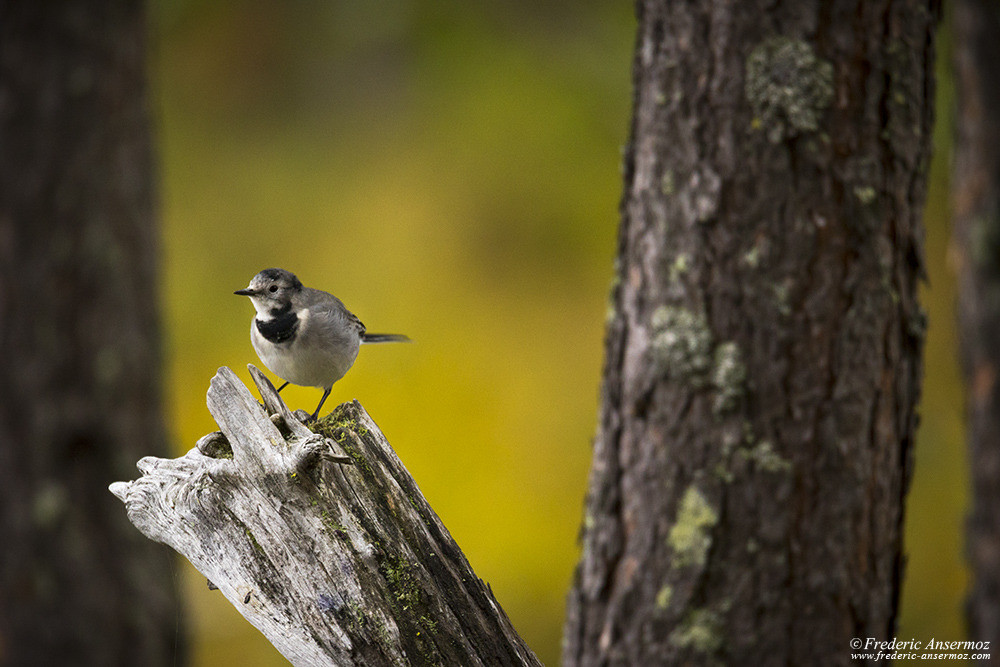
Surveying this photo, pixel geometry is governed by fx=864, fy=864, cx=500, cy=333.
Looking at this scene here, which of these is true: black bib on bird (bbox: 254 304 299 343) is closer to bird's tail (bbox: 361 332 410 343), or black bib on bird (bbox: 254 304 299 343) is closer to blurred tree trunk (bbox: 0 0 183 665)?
bird's tail (bbox: 361 332 410 343)

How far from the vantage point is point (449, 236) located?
277 inches

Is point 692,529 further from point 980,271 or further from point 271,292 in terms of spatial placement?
point 980,271

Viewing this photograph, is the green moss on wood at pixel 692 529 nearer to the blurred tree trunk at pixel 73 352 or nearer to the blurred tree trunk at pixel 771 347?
the blurred tree trunk at pixel 771 347

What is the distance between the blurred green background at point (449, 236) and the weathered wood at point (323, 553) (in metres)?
3.86

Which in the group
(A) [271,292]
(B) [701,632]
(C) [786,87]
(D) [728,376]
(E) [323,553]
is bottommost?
(B) [701,632]

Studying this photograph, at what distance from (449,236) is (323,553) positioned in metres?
5.04

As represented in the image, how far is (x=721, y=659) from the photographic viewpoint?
7.27 feet

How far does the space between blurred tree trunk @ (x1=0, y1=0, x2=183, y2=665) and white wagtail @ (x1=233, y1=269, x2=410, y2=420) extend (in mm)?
1355

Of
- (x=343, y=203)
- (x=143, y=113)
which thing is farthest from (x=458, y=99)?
(x=143, y=113)


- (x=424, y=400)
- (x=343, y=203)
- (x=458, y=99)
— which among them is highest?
(x=458, y=99)

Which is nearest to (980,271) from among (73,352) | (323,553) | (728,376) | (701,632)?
(728,376)

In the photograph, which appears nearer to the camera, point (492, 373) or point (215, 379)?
point (215, 379)

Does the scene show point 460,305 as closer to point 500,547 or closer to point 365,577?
point 500,547

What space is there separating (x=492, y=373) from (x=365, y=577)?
15.4 ft
